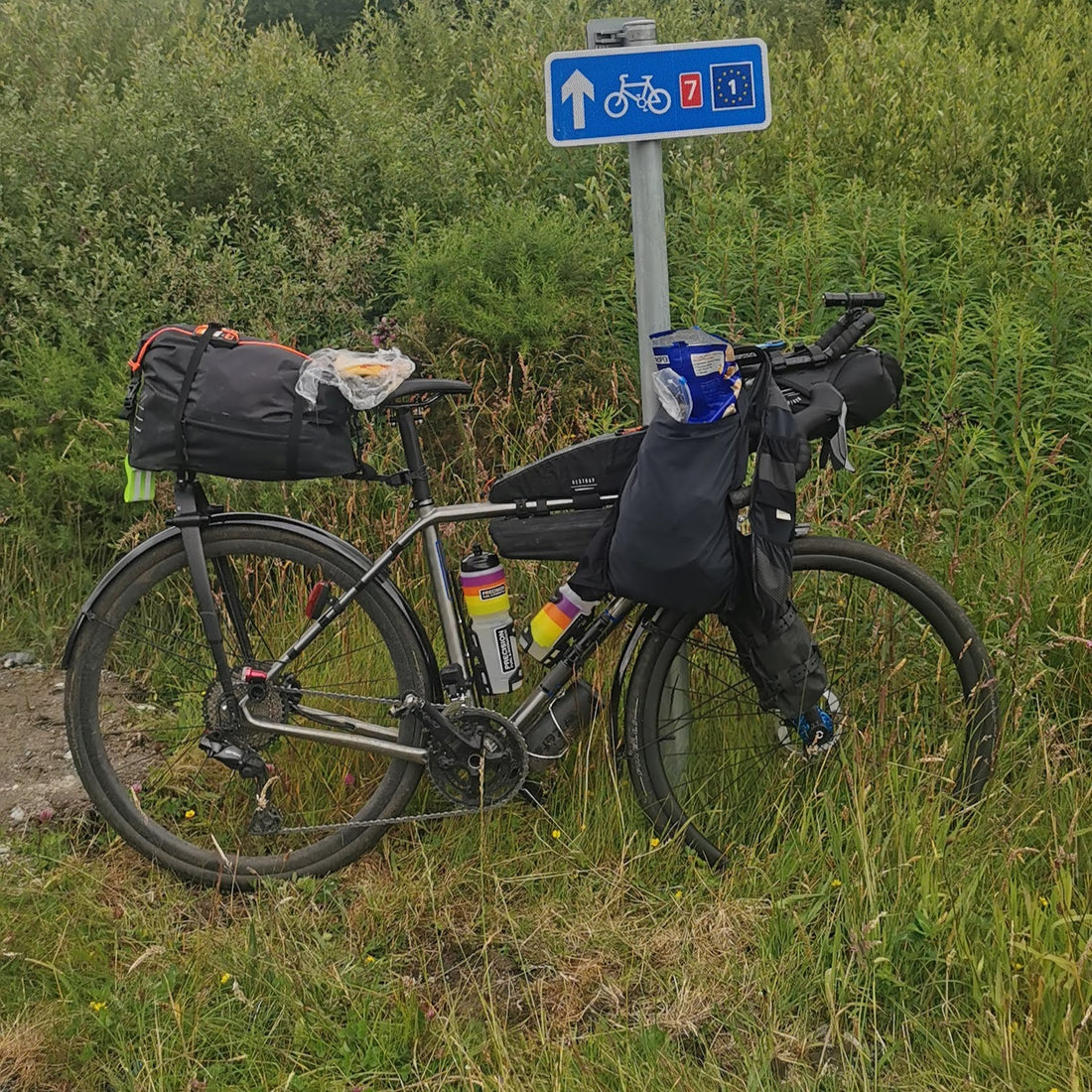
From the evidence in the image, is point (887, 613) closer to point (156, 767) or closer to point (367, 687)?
point (367, 687)

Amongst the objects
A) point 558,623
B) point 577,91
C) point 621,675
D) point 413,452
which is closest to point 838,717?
point 621,675

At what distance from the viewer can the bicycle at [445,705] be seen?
111 inches

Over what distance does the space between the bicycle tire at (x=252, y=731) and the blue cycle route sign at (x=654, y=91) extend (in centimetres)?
125

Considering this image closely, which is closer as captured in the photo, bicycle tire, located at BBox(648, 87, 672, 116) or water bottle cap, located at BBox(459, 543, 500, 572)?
bicycle tire, located at BBox(648, 87, 672, 116)

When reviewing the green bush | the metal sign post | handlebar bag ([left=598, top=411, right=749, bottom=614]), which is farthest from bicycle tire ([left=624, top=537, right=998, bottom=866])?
the green bush

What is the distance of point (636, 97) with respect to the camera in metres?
2.56

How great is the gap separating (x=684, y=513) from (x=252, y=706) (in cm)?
135

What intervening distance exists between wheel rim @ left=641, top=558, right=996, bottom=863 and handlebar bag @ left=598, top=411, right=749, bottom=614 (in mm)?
357

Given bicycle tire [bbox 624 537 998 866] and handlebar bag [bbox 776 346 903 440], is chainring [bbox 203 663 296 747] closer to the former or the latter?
bicycle tire [bbox 624 537 998 866]

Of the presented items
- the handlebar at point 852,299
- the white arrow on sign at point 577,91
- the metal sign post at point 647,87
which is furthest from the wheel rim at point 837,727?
the white arrow on sign at point 577,91

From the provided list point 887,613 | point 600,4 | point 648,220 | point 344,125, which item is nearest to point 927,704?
point 887,613

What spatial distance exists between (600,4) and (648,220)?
5.68 meters

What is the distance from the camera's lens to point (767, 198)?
5.13m

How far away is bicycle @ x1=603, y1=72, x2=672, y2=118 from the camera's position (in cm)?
255
